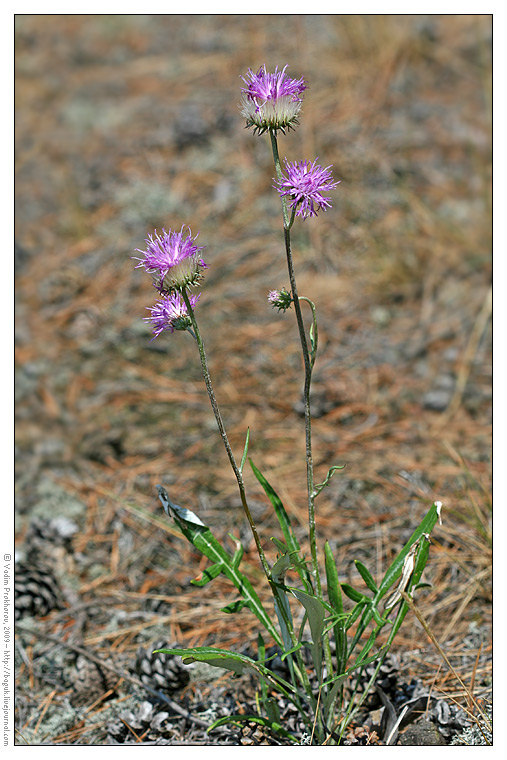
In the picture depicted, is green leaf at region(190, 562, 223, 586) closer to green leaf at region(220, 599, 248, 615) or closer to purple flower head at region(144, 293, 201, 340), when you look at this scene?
green leaf at region(220, 599, 248, 615)

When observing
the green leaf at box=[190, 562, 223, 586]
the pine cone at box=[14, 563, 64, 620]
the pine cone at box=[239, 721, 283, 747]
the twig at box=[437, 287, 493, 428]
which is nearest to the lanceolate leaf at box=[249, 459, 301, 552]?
the green leaf at box=[190, 562, 223, 586]

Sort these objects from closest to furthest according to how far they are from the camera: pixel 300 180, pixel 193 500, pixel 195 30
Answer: pixel 300 180, pixel 193 500, pixel 195 30

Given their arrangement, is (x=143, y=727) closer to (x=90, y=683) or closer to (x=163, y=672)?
(x=163, y=672)

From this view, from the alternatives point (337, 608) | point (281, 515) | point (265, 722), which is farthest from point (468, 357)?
point (265, 722)

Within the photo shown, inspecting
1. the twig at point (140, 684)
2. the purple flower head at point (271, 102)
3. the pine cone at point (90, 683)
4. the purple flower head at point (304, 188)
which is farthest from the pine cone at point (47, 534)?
the purple flower head at point (271, 102)

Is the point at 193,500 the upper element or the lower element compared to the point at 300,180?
lower

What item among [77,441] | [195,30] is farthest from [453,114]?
[77,441]

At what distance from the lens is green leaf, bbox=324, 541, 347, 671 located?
1942 millimetres

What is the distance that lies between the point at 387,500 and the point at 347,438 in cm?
49

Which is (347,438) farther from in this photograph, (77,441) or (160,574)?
(77,441)

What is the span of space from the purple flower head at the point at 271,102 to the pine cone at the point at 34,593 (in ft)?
6.93

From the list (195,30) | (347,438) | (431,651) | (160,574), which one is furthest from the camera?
(195,30)

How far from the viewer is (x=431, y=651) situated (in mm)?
2422

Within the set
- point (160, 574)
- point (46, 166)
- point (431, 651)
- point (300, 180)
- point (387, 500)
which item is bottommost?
point (431, 651)
